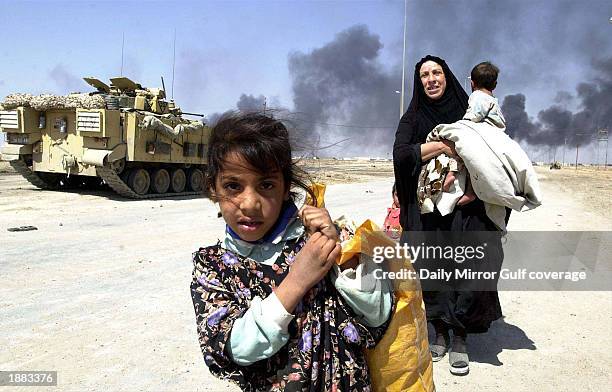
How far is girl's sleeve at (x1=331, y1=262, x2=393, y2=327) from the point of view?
55.7 inches

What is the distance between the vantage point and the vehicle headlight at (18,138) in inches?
587

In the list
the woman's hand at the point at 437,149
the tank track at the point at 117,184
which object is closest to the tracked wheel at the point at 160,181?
the tank track at the point at 117,184

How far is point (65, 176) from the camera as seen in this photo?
55.1 ft

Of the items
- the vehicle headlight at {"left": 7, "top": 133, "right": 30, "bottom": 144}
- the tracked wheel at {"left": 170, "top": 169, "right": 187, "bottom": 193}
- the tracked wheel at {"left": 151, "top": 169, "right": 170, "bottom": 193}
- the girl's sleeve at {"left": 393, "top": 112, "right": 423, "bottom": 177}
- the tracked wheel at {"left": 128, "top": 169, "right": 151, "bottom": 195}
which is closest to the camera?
the girl's sleeve at {"left": 393, "top": 112, "right": 423, "bottom": 177}

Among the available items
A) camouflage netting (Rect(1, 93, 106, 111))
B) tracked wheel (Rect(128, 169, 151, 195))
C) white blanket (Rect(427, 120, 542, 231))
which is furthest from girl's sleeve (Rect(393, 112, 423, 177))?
camouflage netting (Rect(1, 93, 106, 111))

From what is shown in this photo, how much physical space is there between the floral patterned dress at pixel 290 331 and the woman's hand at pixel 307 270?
0.12 m

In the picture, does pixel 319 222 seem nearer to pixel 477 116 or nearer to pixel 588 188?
pixel 477 116

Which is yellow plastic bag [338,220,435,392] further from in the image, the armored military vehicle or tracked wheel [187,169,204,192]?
tracked wheel [187,169,204,192]

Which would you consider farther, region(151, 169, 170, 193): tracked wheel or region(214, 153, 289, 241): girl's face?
region(151, 169, 170, 193): tracked wheel

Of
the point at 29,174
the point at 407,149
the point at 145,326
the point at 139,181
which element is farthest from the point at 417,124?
the point at 29,174

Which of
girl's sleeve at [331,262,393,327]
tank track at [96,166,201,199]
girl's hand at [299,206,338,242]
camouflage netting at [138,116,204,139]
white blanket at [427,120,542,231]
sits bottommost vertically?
tank track at [96,166,201,199]

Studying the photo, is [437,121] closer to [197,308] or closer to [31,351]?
[197,308]

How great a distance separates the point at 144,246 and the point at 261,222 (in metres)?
6.14

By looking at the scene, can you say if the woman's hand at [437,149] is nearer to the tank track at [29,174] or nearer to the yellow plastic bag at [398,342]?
the yellow plastic bag at [398,342]
